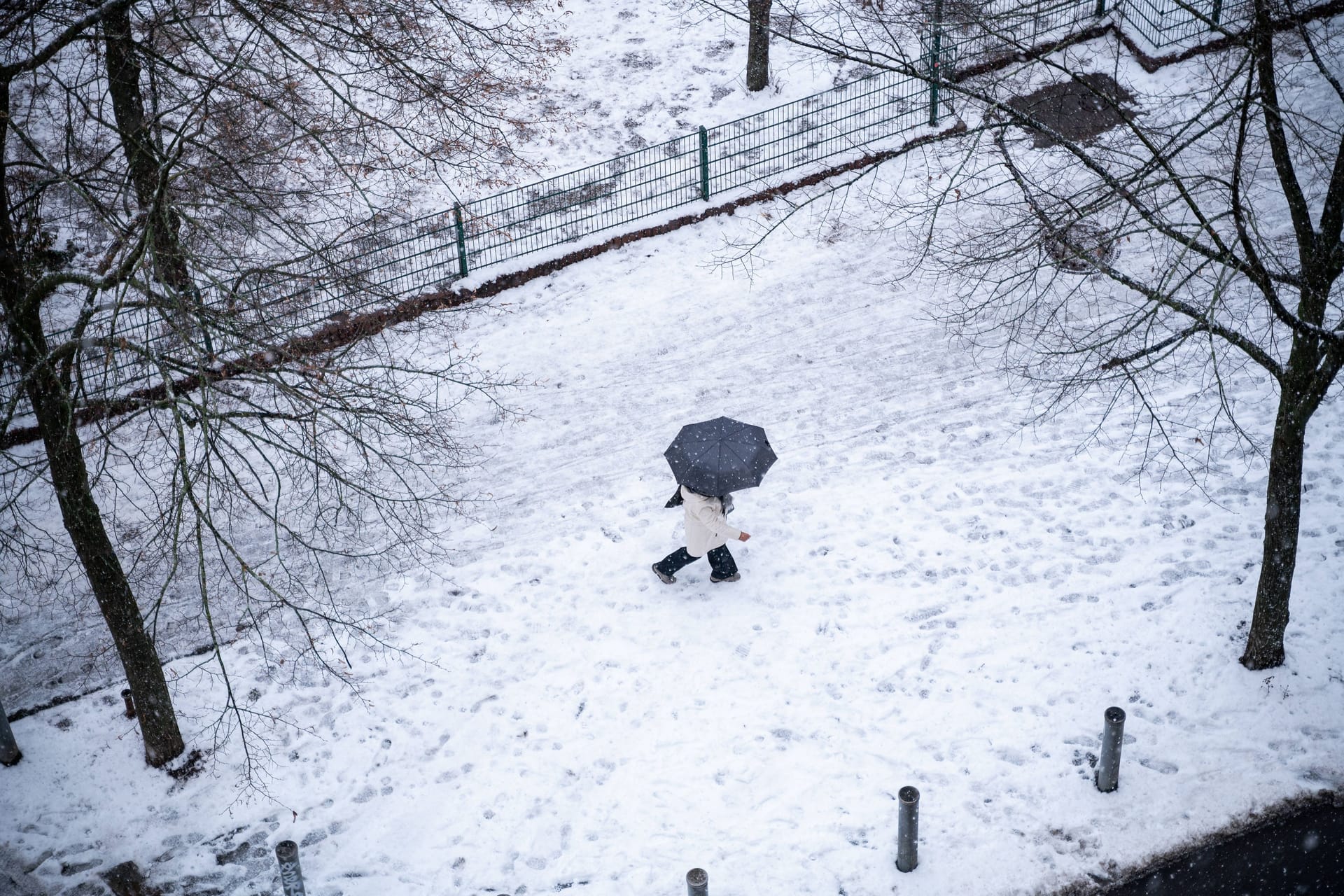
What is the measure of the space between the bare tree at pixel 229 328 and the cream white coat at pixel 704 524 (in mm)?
2267

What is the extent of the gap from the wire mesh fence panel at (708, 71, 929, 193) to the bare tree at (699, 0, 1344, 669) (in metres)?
0.62

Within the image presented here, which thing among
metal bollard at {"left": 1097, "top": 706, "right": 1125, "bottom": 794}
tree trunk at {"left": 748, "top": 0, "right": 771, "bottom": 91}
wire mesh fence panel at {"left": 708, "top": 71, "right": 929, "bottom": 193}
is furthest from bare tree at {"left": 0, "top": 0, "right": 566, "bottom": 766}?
metal bollard at {"left": 1097, "top": 706, "right": 1125, "bottom": 794}

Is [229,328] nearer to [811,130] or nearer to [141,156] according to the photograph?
[141,156]

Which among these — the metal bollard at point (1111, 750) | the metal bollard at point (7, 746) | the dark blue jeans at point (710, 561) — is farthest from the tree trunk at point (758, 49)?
the metal bollard at point (7, 746)

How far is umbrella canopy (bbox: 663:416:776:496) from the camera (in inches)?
375

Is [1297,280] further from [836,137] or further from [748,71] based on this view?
[748,71]

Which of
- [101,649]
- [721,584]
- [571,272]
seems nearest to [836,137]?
[571,272]

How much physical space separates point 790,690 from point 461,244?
22.9 feet

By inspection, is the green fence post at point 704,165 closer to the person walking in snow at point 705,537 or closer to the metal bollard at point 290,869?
the person walking in snow at point 705,537

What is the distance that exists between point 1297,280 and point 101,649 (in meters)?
9.61

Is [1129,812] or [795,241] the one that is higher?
[795,241]

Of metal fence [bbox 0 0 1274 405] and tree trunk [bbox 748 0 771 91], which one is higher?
tree trunk [bbox 748 0 771 91]

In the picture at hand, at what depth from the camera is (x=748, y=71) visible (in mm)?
16141

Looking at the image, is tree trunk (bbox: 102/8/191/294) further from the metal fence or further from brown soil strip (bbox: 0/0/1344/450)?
the metal fence
